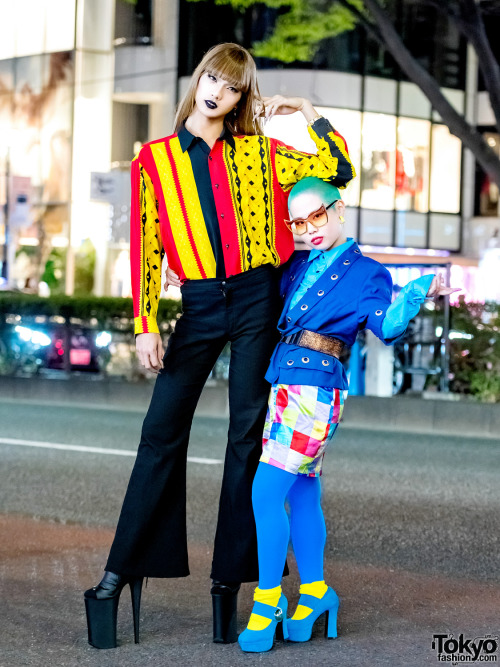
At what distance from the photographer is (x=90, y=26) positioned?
3509cm

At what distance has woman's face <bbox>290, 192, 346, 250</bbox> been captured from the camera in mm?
3947

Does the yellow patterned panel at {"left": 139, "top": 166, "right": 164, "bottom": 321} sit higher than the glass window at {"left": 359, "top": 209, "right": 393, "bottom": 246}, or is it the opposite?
the yellow patterned panel at {"left": 139, "top": 166, "right": 164, "bottom": 321}

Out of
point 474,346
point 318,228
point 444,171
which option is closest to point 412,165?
point 444,171

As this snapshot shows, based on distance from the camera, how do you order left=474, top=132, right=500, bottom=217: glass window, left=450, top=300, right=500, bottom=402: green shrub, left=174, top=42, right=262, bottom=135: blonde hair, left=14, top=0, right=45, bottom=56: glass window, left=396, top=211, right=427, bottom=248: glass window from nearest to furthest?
1. left=174, top=42, right=262, bottom=135: blonde hair
2. left=450, top=300, right=500, bottom=402: green shrub
3. left=396, top=211, right=427, bottom=248: glass window
4. left=474, top=132, right=500, bottom=217: glass window
5. left=14, top=0, right=45, bottom=56: glass window

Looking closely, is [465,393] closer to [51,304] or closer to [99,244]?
[51,304]

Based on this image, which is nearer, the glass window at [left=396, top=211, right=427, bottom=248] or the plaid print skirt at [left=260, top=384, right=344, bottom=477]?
the plaid print skirt at [left=260, top=384, right=344, bottom=477]

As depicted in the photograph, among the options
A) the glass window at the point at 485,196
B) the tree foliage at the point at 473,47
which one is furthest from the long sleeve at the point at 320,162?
the glass window at the point at 485,196

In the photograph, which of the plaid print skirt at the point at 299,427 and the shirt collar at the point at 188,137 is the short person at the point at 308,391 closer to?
the plaid print skirt at the point at 299,427

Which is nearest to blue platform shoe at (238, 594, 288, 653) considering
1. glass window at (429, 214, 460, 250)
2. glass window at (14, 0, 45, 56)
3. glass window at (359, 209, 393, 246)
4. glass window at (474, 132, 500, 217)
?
glass window at (359, 209, 393, 246)

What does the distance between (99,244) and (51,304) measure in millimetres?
19046

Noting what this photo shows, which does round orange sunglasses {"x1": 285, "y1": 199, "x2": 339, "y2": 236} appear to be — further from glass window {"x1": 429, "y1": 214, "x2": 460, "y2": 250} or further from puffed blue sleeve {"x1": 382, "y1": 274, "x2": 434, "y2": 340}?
glass window {"x1": 429, "y1": 214, "x2": 460, "y2": 250}

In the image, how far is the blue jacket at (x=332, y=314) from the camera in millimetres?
3889

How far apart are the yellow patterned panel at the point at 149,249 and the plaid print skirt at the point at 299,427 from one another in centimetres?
55

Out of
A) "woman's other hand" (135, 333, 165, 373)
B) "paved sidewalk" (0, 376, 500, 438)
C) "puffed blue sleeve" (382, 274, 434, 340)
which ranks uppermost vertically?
"puffed blue sleeve" (382, 274, 434, 340)
